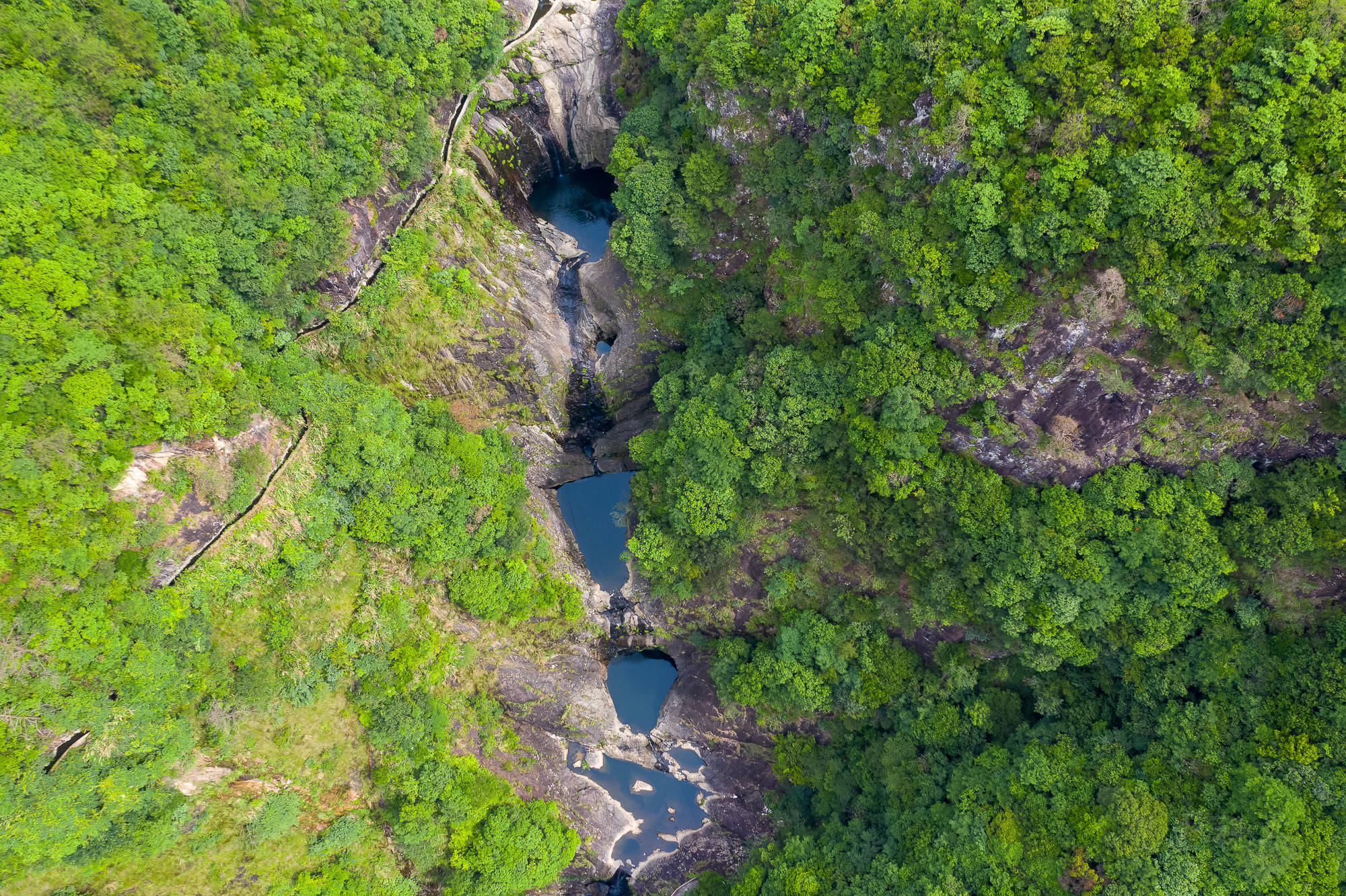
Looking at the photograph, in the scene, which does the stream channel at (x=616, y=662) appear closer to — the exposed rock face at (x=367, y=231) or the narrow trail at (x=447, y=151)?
the narrow trail at (x=447, y=151)

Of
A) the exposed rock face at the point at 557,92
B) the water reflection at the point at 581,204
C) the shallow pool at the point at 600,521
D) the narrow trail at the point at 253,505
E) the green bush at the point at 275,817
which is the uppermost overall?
the exposed rock face at the point at 557,92

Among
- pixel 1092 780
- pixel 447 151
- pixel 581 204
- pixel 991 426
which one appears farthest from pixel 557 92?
pixel 1092 780

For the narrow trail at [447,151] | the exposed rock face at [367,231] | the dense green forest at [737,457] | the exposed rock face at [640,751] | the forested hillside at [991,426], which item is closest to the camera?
the forested hillside at [991,426]

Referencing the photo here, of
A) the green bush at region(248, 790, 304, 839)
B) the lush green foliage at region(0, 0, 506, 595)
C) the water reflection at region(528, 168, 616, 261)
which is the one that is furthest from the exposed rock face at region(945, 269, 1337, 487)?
the green bush at region(248, 790, 304, 839)

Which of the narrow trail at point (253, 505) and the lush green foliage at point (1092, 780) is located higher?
the narrow trail at point (253, 505)

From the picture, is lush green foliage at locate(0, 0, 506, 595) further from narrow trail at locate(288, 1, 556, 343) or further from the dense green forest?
narrow trail at locate(288, 1, 556, 343)

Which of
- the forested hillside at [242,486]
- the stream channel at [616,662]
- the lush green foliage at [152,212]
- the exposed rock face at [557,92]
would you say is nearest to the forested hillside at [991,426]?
the exposed rock face at [557,92]

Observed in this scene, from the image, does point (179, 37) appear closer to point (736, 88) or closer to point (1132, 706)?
point (736, 88)
